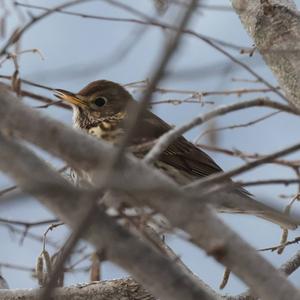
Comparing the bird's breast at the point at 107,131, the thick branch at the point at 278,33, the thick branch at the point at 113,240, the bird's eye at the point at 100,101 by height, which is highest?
the bird's eye at the point at 100,101

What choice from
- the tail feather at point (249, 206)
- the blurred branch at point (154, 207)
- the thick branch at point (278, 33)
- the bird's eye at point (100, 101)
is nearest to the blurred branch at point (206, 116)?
the tail feather at point (249, 206)

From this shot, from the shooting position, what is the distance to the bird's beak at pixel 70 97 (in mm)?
5688

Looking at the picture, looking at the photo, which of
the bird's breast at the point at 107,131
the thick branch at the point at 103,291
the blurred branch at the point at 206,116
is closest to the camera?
the blurred branch at the point at 206,116

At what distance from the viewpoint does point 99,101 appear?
648 cm

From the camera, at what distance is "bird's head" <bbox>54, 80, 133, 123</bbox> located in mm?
6316

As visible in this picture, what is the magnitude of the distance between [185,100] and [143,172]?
261 cm

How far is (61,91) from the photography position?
582cm

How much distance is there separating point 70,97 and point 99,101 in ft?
1.44

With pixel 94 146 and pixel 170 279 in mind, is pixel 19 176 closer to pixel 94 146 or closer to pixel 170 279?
pixel 94 146

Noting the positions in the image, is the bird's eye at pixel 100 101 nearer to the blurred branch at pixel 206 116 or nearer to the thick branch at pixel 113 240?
the blurred branch at pixel 206 116

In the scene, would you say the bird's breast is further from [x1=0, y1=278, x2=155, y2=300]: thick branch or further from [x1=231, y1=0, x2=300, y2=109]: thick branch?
[x1=231, y1=0, x2=300, y2=109]: thick branch

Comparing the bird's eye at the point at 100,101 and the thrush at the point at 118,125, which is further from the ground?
the bird's eye at the point at 100,101

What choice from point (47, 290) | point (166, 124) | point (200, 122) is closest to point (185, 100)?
point (166, 124)

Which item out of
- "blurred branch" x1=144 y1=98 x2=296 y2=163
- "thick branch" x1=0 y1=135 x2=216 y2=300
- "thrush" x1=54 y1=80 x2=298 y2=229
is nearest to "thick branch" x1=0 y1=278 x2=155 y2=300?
"thrush" x1=54 y1=80 x2=298 y2=229
